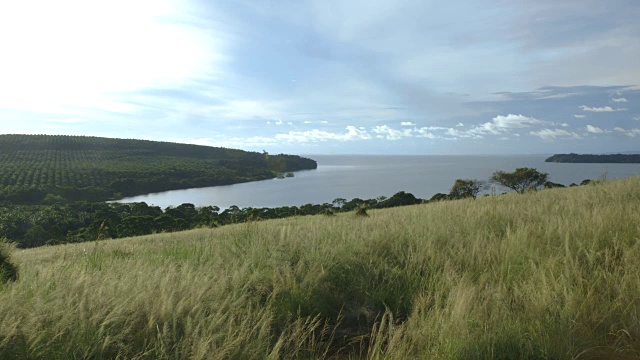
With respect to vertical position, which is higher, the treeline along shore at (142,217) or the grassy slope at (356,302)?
the grassy slope at (356,302)

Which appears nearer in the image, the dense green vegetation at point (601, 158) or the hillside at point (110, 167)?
the hillside at point (110, 167)

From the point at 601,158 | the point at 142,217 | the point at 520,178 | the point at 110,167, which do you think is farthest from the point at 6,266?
the point at 601,158

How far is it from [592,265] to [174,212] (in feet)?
180

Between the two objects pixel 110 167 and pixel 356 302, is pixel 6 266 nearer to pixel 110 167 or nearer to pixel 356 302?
pixel 356 302

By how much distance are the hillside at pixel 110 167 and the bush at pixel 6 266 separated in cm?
8827

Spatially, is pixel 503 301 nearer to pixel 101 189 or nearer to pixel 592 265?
pixel 592 265

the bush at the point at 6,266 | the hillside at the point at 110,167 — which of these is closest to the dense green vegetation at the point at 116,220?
the hillside at the point at 110,167

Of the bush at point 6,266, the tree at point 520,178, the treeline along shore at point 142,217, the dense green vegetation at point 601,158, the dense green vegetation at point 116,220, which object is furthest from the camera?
the dense green vegetation at point 601,158

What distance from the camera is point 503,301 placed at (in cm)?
373

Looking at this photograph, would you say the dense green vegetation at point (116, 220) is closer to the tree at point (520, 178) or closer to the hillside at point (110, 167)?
the tree at point (520, 178)

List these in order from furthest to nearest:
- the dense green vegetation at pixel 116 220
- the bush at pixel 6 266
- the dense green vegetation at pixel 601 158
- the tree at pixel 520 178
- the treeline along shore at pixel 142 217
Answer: the dense green vegetation at pixel 601 158
the tree at pixel 520 178
the treeline along shore at pixel 142 217
the dense green vegetation at pixel 116 220
the bush at pixel 6 266

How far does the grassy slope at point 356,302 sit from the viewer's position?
292 cm

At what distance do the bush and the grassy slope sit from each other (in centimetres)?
72

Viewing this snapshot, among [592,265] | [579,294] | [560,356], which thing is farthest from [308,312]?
[592,265]
